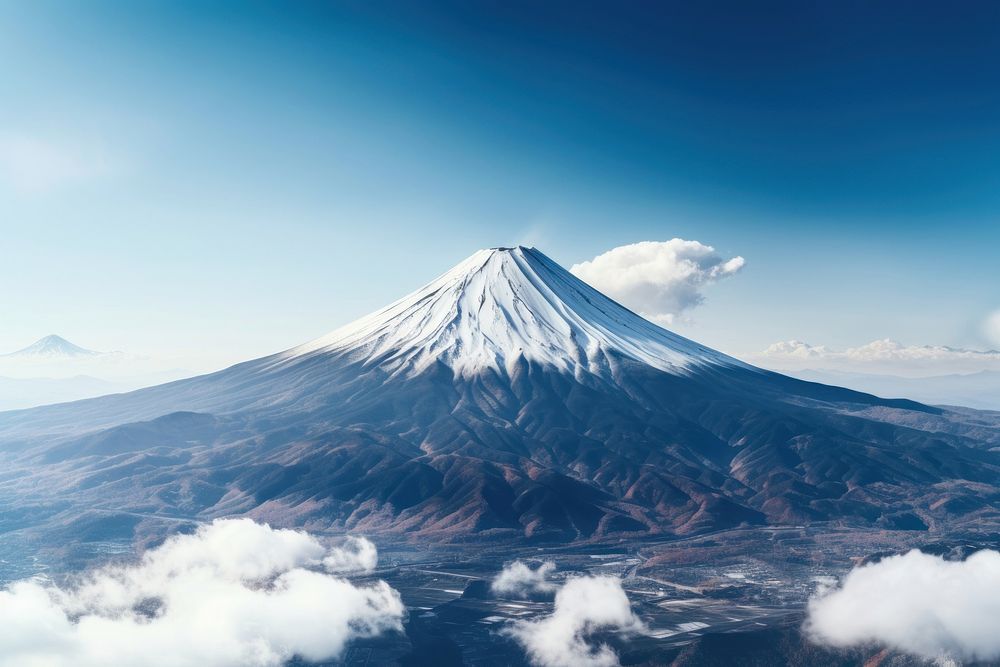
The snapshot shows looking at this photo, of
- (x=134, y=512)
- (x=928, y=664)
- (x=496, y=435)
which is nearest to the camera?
(x=928, y=664)

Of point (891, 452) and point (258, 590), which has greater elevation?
point (891, 452)

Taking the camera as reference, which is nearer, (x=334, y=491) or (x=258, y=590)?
(x=258, y=590)

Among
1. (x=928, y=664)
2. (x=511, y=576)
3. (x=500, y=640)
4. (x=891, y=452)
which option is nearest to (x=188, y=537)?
(x=511, y=576)

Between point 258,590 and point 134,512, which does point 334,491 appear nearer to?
point 134,512

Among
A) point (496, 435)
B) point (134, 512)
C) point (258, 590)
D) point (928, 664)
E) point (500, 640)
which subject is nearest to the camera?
point (928, 664)

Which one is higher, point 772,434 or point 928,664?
point 772,434

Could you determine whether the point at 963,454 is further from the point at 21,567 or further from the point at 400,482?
the point at 21,567

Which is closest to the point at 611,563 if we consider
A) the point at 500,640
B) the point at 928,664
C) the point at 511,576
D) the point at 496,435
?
the point at 511,576

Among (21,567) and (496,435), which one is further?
(496,435)

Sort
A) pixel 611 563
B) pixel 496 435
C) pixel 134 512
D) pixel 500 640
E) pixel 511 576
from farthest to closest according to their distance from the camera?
pixel 496 435 < pixel 134 512 < pixel 611 563 < pixel 511 576 < pixel 500 640
